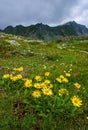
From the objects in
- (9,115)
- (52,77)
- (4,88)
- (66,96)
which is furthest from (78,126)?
(52,77)

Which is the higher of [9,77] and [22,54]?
[9,77]

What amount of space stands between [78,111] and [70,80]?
469 cm

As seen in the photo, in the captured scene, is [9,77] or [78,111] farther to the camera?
[9,77]

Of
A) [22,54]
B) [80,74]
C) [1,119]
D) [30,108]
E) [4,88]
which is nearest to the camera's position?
[1,119]

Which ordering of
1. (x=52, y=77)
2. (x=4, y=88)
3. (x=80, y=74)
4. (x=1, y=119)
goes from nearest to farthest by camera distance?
(x=1, y=119) < (x=4, y=88) < (x=52, y=77) < (x=80, y=74)

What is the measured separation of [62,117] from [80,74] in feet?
21.9

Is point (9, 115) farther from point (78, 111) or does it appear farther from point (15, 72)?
point (15, 72)

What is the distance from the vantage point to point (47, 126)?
419 inches

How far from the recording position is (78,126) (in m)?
11.1

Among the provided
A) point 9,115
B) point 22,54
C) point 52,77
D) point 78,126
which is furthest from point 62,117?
point 22,54

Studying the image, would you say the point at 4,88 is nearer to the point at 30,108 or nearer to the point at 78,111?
the point at 30,108

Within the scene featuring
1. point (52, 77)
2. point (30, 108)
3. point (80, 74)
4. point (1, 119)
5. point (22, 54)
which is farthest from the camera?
point (22, 54)

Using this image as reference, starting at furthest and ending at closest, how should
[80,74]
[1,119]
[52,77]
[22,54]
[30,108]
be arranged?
[22,54] → [80,74] → [52,77] → [30,108] → [1,119]

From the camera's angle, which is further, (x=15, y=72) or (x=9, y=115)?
(x=15, y=72)
